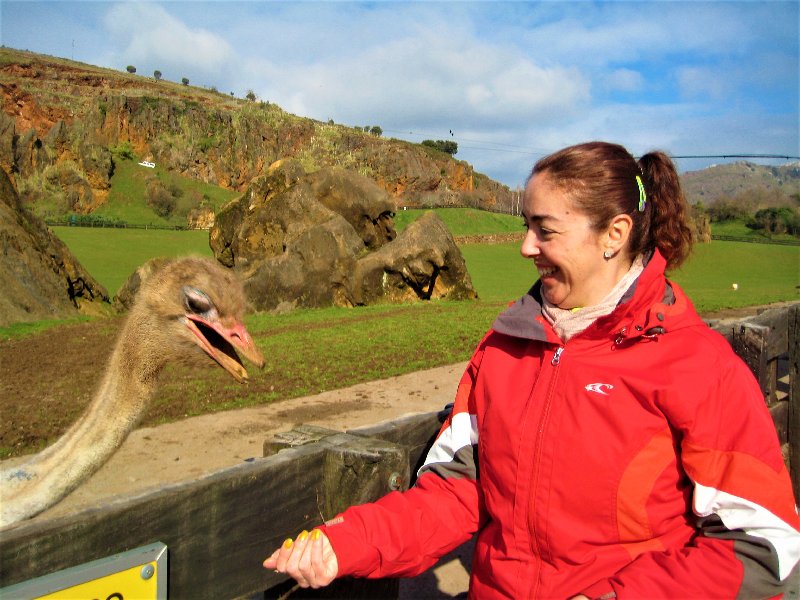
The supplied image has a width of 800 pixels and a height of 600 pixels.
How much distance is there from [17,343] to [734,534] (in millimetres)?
9677

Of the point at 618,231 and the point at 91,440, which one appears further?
the point at 91,440

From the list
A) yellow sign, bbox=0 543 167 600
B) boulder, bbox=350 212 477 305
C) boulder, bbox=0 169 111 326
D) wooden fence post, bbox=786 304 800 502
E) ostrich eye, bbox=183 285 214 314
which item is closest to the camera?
yellow sign, bbox=0 543 167 600

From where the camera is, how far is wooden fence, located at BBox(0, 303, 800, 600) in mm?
1338

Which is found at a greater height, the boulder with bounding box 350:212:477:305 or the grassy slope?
the boulder with bounding box 350:212:477:305

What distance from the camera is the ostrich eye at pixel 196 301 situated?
10.3 feet

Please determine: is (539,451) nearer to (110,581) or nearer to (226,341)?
(110,581)

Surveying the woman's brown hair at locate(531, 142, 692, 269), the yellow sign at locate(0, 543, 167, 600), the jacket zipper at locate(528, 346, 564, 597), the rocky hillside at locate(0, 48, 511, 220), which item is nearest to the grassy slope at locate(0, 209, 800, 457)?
the woman's brown hair at locate(531, 142, 692, 269)

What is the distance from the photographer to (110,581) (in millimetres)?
1396

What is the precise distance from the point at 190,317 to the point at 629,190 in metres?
2.07

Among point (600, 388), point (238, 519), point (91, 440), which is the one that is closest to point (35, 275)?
point (91, 440)

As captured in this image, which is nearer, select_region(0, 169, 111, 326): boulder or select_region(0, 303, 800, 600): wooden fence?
select_region(0, 303, 800, 600): wooden fence

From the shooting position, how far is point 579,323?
5.74 ft

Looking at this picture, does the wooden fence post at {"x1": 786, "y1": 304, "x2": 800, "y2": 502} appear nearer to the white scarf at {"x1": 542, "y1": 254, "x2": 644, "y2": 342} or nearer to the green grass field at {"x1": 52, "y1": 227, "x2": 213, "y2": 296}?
the white scarf at {"x1": 542, "y1": 254, "x2": 644, "y2": 342}

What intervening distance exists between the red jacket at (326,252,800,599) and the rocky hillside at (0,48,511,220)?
33.2 m
